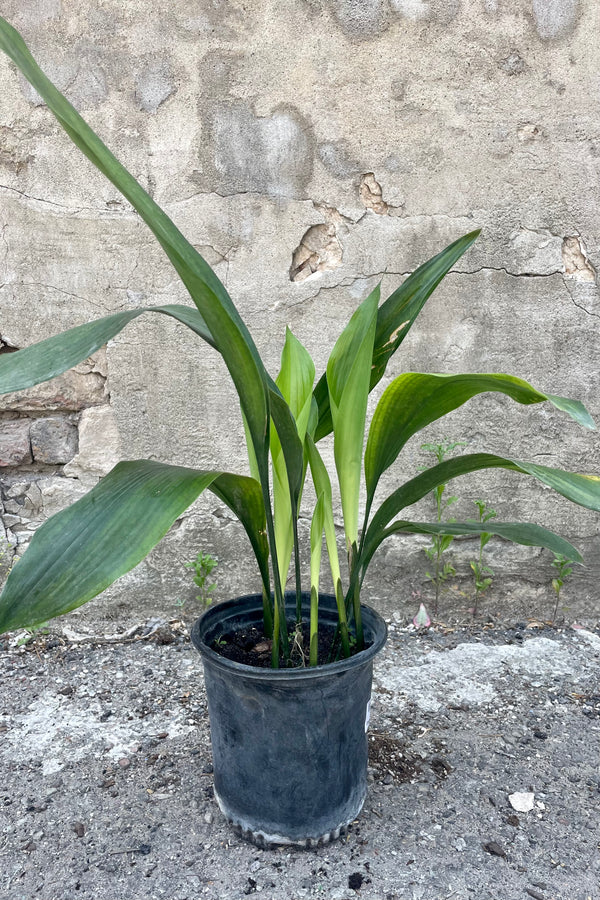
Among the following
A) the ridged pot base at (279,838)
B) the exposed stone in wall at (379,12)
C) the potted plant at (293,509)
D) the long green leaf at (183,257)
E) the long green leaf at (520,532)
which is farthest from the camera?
the exposed stone in wall at (379,12)

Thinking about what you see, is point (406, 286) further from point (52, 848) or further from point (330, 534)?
point (52, 848)

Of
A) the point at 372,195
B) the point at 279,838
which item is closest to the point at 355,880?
the point at 279,838

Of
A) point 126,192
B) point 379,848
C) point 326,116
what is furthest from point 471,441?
point 126,192

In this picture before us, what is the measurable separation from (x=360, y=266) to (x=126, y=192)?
3.62 ft

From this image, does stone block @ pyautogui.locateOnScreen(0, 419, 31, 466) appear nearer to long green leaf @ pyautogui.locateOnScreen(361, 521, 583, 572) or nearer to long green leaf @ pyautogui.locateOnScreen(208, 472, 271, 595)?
long green leaf @ pyautogui.locateOnScreen(208, 472, 271, 595)

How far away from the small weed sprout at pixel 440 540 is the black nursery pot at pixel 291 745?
2.22 feet

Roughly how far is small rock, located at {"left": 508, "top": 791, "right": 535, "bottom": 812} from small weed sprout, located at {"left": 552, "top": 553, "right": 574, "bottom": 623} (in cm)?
72

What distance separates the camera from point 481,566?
1.88 meters

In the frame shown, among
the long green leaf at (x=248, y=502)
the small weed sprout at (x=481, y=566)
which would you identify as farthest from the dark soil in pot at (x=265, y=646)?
the small weed sprout at (x=481, y=566)

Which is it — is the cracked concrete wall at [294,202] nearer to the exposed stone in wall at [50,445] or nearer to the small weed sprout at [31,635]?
the exposed stone in wall at [50,445]

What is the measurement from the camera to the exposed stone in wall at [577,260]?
176 cm

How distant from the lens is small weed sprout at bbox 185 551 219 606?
178cm

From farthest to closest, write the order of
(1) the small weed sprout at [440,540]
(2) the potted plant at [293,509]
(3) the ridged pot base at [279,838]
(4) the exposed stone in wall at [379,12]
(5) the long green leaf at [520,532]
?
1. (1) the small weed sprout at [440,540]
2. (4) the exposed stone in wall at [379,12]
3. (3) the ridged pot base at [279,838]
4. (5) the long green leaf at [520,532]
5. (2) the potted plant at [293,509]

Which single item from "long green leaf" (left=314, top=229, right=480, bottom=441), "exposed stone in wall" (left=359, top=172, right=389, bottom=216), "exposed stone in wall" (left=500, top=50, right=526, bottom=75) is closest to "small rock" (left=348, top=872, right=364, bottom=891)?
"long green leaf" (left=314, top=229, right=480, bottom=441)
